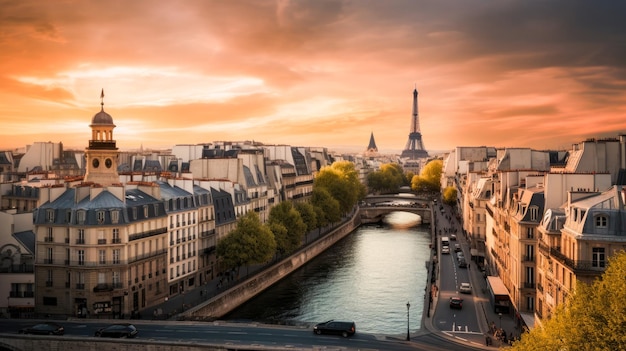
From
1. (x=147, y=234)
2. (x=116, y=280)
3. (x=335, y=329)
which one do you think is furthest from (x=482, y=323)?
(x=116, y=280)

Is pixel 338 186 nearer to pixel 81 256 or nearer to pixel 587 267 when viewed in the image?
pixel 81 256

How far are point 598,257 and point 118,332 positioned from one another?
98.8ft

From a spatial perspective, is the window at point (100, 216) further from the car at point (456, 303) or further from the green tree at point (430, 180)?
the green tree at point (430, 180)

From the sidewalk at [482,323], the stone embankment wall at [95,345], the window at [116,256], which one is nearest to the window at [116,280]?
the window at [116,256]

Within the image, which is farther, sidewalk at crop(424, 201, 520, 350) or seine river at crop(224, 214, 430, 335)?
seine river at crop(224, 214, 430, 335)

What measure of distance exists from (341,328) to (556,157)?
62.7 metres

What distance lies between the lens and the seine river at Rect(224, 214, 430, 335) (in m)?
57.1

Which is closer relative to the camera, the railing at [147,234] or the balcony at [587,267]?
the balcony at [587,267]

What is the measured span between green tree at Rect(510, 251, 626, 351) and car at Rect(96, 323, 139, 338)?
25.7 metres

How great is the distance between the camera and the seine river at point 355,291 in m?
57.1

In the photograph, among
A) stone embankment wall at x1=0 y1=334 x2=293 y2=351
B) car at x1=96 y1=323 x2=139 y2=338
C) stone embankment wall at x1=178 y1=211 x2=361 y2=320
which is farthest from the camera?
stone embankment wall at x1=178 y1=211 x2=361 y2=320

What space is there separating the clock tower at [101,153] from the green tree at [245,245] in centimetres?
1250

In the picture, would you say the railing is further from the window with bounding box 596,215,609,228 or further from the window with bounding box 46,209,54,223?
the window with bounding box 596,215,609,228

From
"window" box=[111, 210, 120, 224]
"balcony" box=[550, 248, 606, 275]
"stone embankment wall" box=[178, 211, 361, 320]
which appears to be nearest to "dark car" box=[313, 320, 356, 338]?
"stone embankment wall" box=[178, 211, 361, 320]
